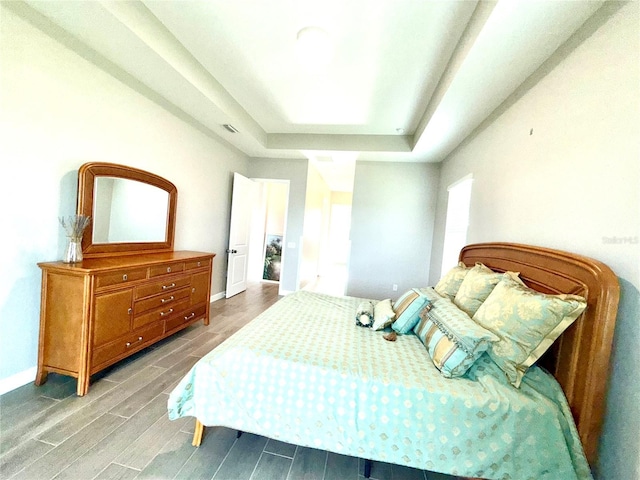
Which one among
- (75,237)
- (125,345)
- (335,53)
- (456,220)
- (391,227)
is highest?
(335,53)

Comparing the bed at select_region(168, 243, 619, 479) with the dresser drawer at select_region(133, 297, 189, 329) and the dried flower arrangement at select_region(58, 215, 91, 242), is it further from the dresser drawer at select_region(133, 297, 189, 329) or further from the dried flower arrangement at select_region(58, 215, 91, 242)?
the dried flower arrangement at select_region(58, 215, 91, 242)

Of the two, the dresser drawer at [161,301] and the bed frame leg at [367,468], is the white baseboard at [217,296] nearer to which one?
the dresser drawer at [161,301]

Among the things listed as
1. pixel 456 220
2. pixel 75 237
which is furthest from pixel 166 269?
pixel 456 220

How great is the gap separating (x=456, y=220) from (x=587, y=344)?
255cm

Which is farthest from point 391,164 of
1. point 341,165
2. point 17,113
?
point 17,113

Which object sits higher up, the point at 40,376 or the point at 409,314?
the point at 409,314

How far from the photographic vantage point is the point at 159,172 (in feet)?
9.46

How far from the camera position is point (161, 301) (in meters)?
2.37

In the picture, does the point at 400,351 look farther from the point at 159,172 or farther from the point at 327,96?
the point at 159,172

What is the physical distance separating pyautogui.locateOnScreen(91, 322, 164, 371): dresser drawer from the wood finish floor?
207 millimetres

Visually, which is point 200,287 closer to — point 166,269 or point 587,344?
point 166,269

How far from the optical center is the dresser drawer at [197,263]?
8.94 feet

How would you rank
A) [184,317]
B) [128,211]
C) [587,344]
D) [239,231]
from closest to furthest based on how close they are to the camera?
[587,344] < [128,211] < [184,317] < [239,231]

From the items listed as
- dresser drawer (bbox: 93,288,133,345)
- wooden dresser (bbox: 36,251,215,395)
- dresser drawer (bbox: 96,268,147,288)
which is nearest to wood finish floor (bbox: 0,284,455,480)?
wooden dresser (bbox: 36,251,215,395)
